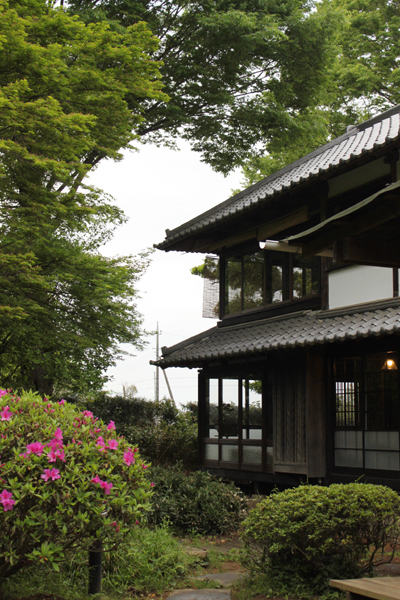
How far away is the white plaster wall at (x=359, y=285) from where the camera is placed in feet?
31.7

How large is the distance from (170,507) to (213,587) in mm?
3128

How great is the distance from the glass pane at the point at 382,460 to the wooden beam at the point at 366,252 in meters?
5.87

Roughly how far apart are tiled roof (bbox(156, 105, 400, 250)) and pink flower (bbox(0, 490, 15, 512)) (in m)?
7.38

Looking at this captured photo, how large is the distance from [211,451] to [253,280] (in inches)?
162

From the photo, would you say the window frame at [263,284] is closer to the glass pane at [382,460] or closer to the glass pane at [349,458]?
the glass pane at [349,458]

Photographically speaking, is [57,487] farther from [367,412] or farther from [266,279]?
[266,279]

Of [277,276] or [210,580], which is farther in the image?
[277,276]

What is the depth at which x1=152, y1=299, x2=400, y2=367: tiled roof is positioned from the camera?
882 centimetres

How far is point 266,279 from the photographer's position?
43.0 feet

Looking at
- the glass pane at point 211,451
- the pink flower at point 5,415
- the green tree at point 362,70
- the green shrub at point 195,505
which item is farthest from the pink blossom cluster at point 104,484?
the green tree at point 362,70

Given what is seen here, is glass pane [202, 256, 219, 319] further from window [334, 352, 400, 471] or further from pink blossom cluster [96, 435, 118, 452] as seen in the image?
pink blossom cluster [96, 435, 118, 452]

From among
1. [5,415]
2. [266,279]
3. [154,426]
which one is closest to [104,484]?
[5,415]

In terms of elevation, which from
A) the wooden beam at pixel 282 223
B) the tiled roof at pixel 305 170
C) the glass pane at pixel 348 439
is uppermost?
the tiled roof at pixel 305 170

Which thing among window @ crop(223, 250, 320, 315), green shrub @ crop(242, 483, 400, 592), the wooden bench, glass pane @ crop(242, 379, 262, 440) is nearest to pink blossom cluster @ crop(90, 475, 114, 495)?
the wooden bench
